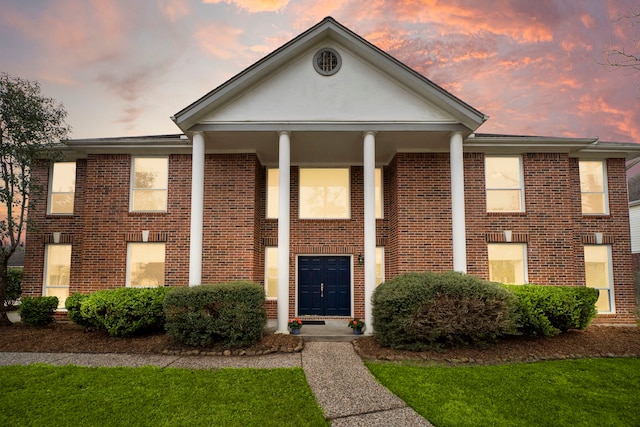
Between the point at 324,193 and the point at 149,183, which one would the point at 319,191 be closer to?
the point at 324,193

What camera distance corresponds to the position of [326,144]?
10.6m

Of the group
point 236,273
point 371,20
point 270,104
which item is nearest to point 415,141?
point 270,104

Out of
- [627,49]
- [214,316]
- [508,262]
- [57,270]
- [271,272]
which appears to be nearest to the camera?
[627,49]

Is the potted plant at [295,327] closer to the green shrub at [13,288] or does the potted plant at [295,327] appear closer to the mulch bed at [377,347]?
the mulch bed at [377,347]

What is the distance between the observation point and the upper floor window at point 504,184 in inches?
446

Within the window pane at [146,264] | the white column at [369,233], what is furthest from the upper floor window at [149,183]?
the white column at [369,233]

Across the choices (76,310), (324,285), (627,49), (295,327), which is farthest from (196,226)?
(627,49)

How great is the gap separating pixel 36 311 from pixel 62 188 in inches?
167

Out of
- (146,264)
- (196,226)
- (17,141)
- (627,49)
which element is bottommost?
(146,264)

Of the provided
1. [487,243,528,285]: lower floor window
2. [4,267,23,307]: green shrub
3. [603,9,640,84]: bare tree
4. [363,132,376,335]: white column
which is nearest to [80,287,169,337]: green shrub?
[363,132,376,335]: white column

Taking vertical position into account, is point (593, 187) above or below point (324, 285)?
above

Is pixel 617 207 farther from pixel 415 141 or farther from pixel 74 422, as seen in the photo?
pixel 74 422

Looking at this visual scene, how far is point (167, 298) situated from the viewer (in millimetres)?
8109

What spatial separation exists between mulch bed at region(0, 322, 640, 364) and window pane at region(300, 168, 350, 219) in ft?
15.2
